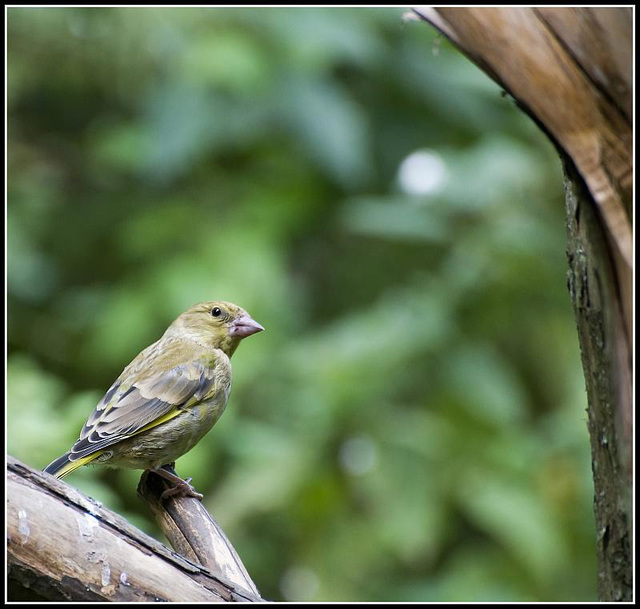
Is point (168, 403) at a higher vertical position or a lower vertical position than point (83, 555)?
higher

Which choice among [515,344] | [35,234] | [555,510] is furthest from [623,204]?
[35,234]

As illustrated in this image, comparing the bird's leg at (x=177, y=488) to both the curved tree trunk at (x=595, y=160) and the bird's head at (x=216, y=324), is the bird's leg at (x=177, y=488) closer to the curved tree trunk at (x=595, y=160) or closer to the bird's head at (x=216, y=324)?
the bird's head at (x=216, y=324)

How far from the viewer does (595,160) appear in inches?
103

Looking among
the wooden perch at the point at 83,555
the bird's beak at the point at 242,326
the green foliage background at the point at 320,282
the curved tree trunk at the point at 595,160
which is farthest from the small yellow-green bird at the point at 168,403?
the curved tree trunk at the point at 595,160

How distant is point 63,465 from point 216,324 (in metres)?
0.75

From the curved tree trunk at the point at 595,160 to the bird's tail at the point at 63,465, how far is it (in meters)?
1.56

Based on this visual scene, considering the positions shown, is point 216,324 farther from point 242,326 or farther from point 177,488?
point 177,488

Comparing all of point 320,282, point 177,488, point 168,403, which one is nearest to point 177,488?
point 177,488

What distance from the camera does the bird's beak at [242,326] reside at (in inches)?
130

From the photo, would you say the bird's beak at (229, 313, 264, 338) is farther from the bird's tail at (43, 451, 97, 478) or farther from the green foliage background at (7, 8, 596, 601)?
the green foliage background at (7, 8, 596, 601)

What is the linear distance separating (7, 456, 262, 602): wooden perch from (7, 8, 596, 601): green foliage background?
135 centimetres

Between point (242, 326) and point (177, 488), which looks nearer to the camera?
point (177, 488)

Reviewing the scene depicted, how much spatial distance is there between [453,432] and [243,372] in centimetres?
134

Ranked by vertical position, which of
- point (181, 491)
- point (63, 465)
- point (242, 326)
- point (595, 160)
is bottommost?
point (181, 491)
